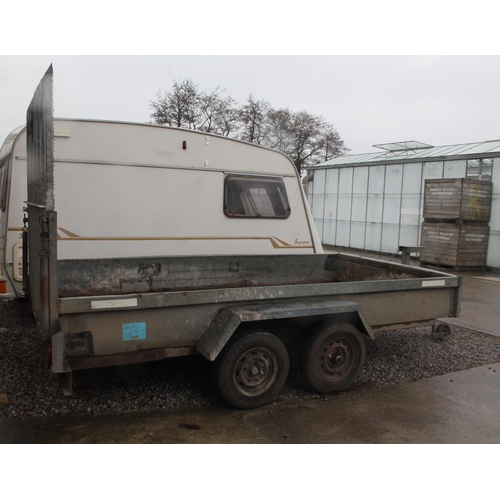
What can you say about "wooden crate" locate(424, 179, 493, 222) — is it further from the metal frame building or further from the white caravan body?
the white caravan body

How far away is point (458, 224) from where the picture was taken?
14148mm

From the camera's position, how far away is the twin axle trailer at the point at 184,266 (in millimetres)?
3783

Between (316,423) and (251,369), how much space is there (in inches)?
28.2

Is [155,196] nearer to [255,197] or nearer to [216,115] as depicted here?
[255,197]

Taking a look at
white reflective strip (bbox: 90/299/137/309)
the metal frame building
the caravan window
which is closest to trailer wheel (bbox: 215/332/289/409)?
white reflective strip (bbox: 90/299/137/309)

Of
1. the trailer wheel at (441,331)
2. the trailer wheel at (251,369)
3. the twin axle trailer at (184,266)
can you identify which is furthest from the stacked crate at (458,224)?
the trailer wheel at (251,369)

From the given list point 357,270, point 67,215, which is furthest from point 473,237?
point 67,215

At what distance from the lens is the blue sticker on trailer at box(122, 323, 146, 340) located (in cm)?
378

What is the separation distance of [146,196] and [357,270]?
3017 mm

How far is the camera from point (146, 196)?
6.39m

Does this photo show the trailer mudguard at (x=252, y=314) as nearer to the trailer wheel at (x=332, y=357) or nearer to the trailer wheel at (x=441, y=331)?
the trailer wheel at (x=332, y=357)

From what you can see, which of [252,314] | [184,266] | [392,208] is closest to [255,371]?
[252,314]

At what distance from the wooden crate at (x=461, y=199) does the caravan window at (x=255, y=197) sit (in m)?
8.80

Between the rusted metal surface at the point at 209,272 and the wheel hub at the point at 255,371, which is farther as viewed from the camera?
the rusted metal surface at the point at 209,272
